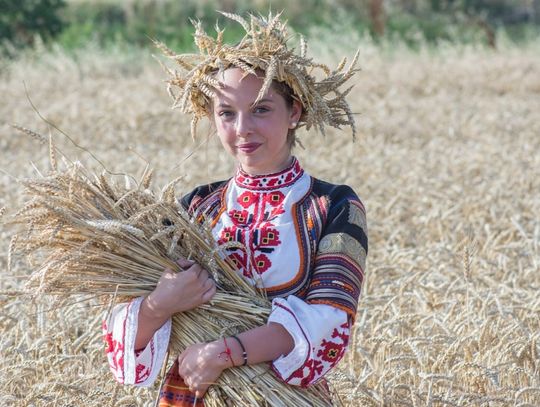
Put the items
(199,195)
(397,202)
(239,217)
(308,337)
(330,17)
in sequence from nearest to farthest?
(308,337), (239,217), (199,195), (397,202), (330,17)

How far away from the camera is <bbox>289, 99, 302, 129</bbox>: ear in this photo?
264 cm

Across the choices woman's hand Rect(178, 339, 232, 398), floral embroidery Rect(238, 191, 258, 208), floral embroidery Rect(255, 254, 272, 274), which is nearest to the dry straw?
floral embroidery Rect(238, 191, 258, 208)

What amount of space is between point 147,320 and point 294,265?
37cm

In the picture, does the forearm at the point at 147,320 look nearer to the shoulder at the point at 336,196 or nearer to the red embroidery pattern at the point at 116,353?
the red embroidery pattern at the point at 116,353

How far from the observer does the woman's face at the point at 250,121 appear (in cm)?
253

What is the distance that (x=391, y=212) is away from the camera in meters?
5.98

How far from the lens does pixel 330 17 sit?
925 inches

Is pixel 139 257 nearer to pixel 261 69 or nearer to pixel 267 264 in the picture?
pixel 267 264

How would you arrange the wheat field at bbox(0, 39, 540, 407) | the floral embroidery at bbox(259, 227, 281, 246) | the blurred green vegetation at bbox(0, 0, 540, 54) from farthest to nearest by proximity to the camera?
the blurred green vegetation at bbox(0, 0, 540, 54) < the wheat field at bbox(0, 39, 540, 407) < the floral embroidery at bbox(259, 227, 281, 246)

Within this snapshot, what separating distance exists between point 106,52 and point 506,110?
6877 mm

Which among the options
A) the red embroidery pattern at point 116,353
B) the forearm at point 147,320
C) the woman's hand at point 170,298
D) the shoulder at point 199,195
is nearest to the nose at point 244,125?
the shoulder at point 199,195

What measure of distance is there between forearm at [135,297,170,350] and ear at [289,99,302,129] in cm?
59

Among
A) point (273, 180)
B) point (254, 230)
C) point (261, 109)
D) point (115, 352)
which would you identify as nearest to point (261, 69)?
point (261, 109)

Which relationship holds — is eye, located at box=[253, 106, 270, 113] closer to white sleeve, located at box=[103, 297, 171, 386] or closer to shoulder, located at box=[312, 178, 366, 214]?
shoulder, located at box=[312, 178, 366, 214]
